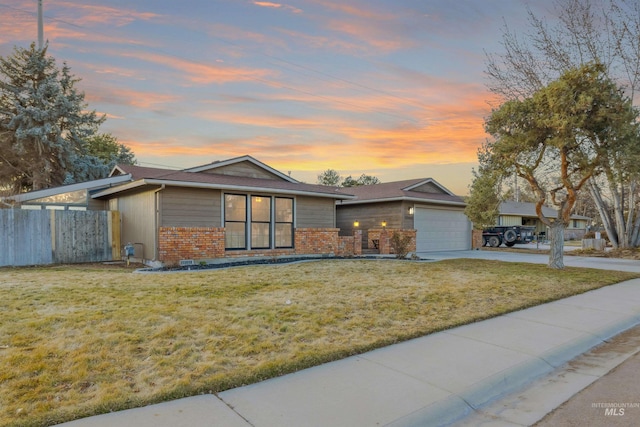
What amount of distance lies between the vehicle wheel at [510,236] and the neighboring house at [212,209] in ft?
42.3

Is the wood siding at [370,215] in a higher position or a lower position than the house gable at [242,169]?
Result: lower

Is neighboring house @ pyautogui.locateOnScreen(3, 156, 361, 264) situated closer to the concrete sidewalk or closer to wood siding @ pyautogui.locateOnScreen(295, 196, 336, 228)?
wood siding @ pyautogui.locateOnScreen(295, 196, 336, 228)

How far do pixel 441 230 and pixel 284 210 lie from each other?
Answer: 920cm

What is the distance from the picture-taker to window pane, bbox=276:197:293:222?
14.2m

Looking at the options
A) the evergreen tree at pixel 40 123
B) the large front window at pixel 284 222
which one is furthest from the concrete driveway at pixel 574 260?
the evergreen tree at pixel 40 123

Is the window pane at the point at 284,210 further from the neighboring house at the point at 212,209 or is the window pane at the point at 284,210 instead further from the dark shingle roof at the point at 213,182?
the dark shingle roof at the point at 213,182

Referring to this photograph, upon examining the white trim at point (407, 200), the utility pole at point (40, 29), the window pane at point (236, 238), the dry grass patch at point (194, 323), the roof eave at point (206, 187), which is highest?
the utility pole at point (40, 29)

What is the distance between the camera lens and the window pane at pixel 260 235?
14.2 m

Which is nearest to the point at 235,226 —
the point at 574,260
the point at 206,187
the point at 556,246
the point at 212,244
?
the point at 212,244

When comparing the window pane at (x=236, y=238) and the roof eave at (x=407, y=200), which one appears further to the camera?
the roof eave at (x=407, y=200)

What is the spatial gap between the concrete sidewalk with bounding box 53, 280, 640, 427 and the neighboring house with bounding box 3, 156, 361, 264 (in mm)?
8751

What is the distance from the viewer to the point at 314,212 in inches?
588

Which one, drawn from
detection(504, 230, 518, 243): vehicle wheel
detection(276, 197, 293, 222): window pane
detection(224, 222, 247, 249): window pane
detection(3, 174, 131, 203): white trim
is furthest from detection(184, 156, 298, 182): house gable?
detection(504, 230, 518, 243): vehicle wheel

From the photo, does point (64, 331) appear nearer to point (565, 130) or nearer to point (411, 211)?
point (565, 130)
